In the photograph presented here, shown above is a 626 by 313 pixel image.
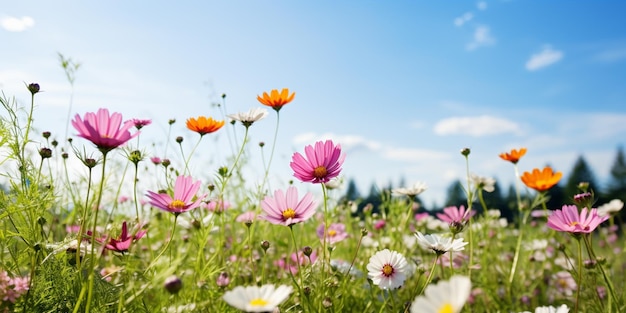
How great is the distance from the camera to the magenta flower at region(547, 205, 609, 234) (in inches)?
40.1

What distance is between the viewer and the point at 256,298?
710 millimetres

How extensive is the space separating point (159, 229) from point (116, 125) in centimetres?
159

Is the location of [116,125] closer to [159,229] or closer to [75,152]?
[75,152]

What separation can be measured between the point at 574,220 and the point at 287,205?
0.68 meters

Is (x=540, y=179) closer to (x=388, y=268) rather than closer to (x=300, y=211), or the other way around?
(x=388, y=268)

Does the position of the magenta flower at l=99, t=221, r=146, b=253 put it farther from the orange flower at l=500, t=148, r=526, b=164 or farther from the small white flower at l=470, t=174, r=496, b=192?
the orange flower at l=500, t=148, r=526, b=164

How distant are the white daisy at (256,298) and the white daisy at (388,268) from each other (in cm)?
41

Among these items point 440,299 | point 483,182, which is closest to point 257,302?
point 440,299

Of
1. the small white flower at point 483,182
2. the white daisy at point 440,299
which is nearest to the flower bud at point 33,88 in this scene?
the white daisy at point 440,299

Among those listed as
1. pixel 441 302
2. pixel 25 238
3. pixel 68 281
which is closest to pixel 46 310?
pixel 68 281

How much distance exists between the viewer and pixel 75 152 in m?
0.96

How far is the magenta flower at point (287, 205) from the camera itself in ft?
3.34

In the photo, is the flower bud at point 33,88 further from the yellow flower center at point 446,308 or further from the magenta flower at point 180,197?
the yellow flower center at point 446,308

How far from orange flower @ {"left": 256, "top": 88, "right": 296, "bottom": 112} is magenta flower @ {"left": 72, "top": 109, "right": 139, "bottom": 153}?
0.62 meters
